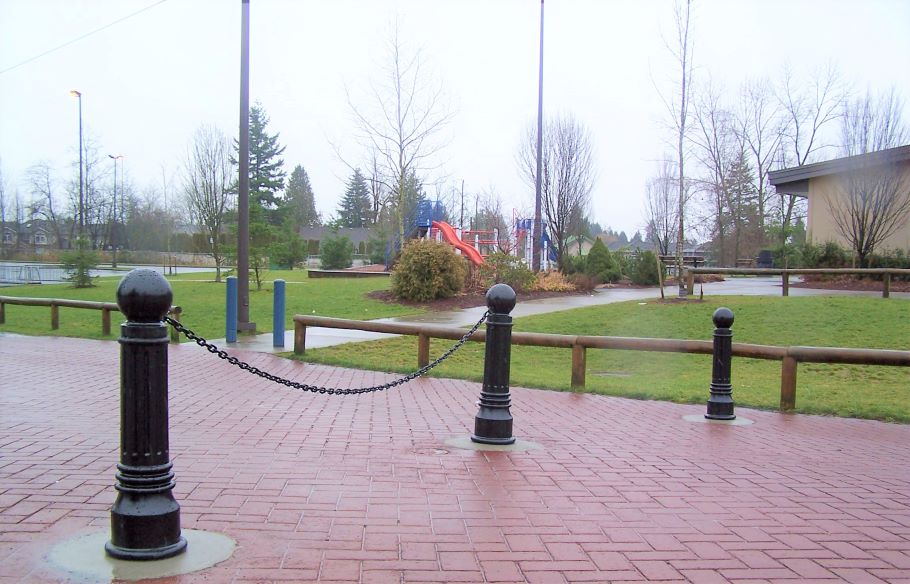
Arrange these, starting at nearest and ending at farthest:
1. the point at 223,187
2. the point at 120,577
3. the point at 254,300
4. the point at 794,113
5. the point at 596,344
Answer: the point at 120,577
the point at 596,344
the point at 254,300
the point at 223,187
the point at 794,113

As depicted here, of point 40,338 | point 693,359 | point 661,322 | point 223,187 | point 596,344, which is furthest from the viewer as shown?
point 223,187

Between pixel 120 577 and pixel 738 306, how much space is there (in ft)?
51.4

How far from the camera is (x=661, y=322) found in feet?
51.4

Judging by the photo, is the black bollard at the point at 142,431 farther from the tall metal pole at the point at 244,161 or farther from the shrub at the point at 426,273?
the shrub at the point at 426,273

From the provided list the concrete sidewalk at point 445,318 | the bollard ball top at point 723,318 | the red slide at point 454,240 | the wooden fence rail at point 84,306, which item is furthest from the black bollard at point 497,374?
the red slide at point 454,240

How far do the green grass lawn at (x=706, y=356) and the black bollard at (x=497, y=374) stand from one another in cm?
329

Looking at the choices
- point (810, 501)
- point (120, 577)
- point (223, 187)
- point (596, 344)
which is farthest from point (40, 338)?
point (223, 187)

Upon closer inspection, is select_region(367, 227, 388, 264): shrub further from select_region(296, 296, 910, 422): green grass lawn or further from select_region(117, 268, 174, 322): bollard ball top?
select_region(117, 268, 174, 322): bollard ball top

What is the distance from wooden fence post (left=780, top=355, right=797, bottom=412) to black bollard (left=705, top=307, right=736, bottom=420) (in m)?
0.90

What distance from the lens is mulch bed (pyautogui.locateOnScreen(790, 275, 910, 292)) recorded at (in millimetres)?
21391

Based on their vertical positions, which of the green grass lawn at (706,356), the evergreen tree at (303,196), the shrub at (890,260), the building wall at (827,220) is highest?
the evergreen tree at (303,196)

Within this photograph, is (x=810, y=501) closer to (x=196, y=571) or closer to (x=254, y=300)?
(x=196, y=571)

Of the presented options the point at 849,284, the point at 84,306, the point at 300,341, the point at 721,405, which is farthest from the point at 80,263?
the point at 721,405

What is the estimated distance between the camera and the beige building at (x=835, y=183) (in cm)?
2608
